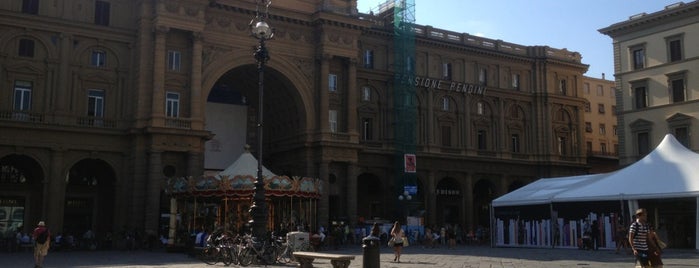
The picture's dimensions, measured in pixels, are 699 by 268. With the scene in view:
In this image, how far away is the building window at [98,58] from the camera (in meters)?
41.9

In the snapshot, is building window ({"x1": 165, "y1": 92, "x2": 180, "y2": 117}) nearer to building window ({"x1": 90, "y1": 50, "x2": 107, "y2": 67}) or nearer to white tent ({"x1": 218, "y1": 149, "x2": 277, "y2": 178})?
building window ({"x1": 90, "y1": 50, "x2": 107, "y2": 67})

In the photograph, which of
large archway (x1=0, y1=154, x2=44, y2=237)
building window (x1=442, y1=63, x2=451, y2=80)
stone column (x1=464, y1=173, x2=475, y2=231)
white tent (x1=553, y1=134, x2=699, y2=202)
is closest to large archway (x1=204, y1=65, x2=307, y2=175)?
large archway (x1=0, y1=154, x2=44, y2=237)

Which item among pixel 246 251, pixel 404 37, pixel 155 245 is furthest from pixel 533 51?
pixel 246 251

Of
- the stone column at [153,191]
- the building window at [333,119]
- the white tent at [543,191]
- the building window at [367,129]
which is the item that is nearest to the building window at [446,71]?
the building window at [367,129]

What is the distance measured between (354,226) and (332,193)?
114 inches

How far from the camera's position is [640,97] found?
52219 millimetres

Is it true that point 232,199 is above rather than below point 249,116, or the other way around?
below

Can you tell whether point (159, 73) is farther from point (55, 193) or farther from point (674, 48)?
point (674, 48)

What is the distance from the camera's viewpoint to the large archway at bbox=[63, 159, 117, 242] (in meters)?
42.9

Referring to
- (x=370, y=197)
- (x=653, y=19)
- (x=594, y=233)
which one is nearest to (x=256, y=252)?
(x=594, y=233)

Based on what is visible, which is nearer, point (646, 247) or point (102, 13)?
point (646, 247)

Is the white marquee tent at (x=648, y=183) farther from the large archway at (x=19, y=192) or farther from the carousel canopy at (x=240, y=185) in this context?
the large archway at (x=19, y=192)

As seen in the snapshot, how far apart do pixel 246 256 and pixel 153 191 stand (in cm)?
1805

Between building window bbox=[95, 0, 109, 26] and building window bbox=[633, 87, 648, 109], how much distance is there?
36.6m
